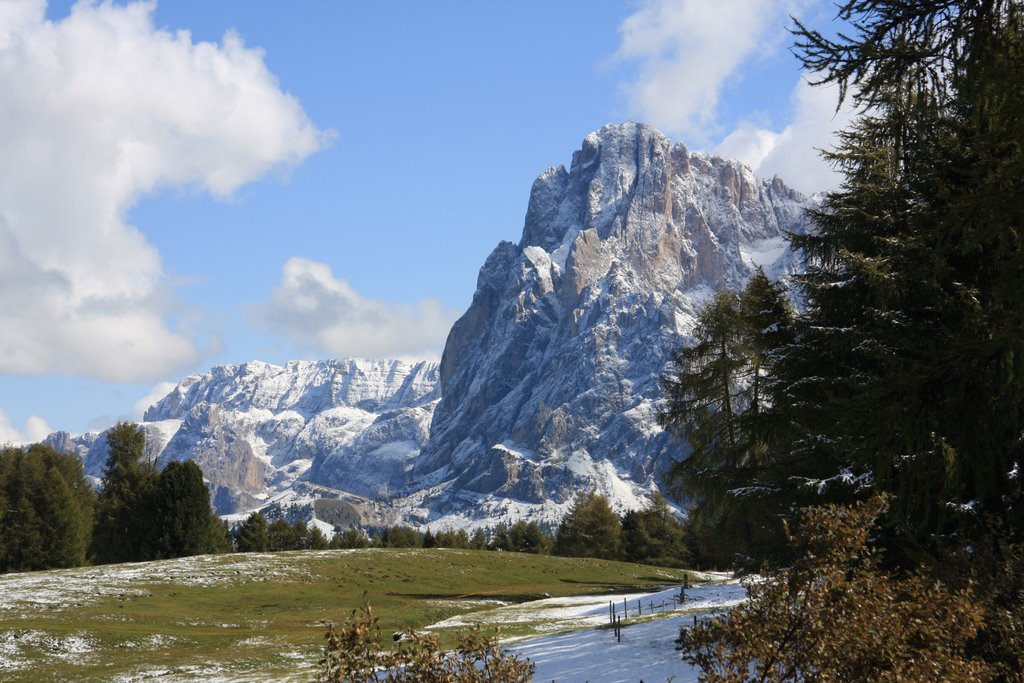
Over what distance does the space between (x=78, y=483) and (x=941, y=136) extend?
94380mm

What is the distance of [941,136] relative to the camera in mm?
16688

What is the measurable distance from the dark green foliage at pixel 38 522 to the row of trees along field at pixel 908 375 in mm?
65451

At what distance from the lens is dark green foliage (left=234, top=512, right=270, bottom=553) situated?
96.5 metres

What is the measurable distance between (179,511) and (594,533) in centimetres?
4693

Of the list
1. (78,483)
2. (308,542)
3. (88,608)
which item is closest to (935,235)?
(88,608)

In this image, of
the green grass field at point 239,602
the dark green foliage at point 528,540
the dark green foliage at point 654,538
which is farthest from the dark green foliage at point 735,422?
the dark green foliage at point 528,540

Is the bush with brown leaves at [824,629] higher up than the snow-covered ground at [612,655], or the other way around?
the bush with brown leaves at [824,629]

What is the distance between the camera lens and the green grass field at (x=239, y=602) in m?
31.6

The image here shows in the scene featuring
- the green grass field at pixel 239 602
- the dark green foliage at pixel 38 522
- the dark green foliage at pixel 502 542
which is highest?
the dark green foliage at pixel 38 522

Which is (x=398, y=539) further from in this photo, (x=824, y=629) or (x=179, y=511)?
(x=824, y=629)

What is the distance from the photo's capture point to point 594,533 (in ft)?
322

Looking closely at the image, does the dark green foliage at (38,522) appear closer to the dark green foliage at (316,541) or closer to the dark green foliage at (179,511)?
the dark green foliage at (179,511)

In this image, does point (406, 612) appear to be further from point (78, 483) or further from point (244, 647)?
point (78, 483)

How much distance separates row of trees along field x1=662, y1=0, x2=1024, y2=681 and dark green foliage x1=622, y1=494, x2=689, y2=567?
71.3 m
